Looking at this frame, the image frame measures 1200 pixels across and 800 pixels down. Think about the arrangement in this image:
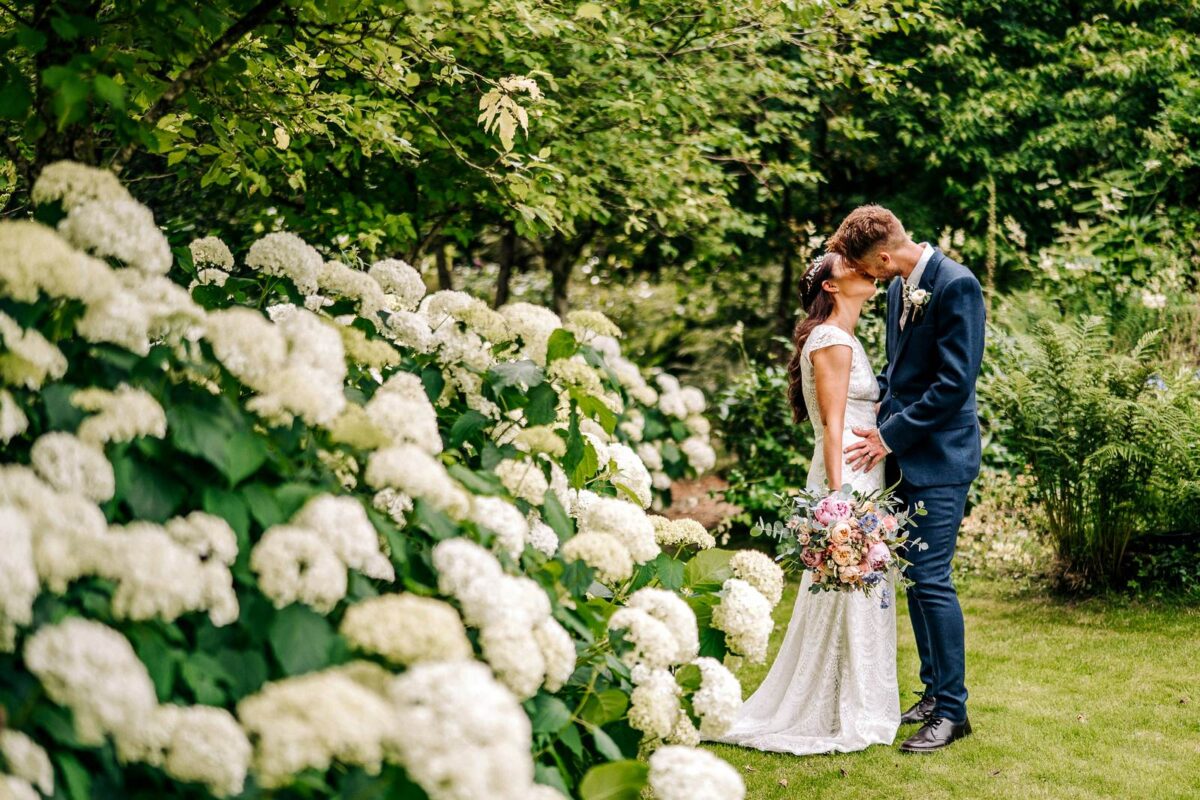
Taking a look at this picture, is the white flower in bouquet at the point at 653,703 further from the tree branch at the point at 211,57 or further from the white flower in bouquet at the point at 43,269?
the tree branch at the point at 211,57

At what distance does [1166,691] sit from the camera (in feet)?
15.6

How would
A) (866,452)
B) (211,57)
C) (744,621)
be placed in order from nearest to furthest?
(744,621), (211,57), (866,452)

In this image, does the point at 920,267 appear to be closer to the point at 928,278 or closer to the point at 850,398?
the point at 928,278

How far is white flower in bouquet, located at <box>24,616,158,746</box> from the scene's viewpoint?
1.60m

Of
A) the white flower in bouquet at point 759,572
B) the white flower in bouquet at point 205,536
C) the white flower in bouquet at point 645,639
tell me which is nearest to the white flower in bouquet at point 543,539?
the white flower in bouquet at point 645,639

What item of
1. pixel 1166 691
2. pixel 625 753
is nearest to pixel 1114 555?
pixel 1166 691

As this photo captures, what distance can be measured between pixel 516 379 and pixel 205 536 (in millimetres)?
1201

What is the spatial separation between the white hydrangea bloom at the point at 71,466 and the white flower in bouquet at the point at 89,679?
30cm

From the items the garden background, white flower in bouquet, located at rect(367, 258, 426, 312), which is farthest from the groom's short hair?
white flower in bouquet, located at rect(367, 258, 426, 312)

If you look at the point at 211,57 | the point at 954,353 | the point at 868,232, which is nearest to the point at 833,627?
the point at 954,353

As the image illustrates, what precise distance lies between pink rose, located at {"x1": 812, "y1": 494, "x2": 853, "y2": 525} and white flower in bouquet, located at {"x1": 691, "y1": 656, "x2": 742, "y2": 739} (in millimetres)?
1393

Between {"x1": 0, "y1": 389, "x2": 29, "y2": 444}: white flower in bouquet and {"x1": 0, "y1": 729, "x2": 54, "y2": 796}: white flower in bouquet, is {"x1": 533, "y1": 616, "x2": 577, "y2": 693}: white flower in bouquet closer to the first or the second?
{"x1": 0, "y1": 729, "x2": 54, "y2": 796}: white flower in bouquet

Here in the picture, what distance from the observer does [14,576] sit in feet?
5.25

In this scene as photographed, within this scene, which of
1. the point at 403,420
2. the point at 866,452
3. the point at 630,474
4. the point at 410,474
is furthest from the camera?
the point at 866,452
